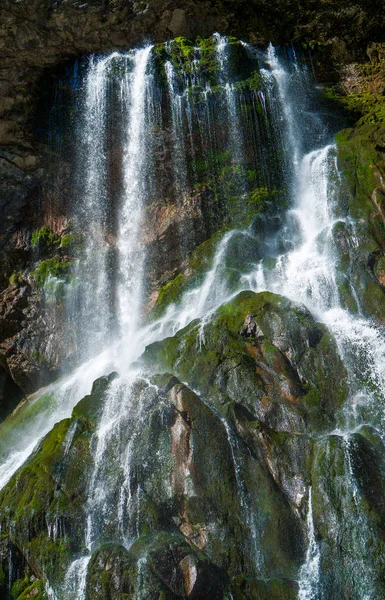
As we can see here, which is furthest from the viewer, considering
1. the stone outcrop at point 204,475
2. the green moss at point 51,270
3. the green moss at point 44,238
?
the green moss at point 44,238

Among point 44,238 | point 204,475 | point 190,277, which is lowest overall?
point 204,475

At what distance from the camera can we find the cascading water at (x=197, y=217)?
10281 mm

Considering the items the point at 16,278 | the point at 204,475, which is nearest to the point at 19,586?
the point at 204,475

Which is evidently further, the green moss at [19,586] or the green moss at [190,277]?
the green moss at [190,277]

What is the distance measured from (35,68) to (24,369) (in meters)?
10.8

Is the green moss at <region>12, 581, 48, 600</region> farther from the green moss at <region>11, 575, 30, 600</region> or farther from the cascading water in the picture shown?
the cascading water

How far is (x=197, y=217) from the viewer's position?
18281 mm

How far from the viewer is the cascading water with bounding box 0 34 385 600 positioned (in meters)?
10.3

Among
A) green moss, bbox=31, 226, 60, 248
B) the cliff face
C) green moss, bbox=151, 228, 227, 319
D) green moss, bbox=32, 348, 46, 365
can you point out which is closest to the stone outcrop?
green moss, bbox=151, 228, 227, 319

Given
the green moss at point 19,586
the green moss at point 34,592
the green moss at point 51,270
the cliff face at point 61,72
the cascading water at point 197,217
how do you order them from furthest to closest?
the green moss at point 51,270 → the cliff face at point 61,72 → the cascading water at point 197,217 → the green moss at point 19,586 → the green moss at point 34,592

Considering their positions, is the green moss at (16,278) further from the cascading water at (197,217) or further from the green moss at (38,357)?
the green moss at (38,357)

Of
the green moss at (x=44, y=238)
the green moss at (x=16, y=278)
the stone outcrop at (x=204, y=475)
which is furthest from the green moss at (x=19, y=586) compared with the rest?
the green moss at (x=44, y=238)

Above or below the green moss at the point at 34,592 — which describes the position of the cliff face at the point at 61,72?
above

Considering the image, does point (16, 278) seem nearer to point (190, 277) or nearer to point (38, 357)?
point (38, 357)
